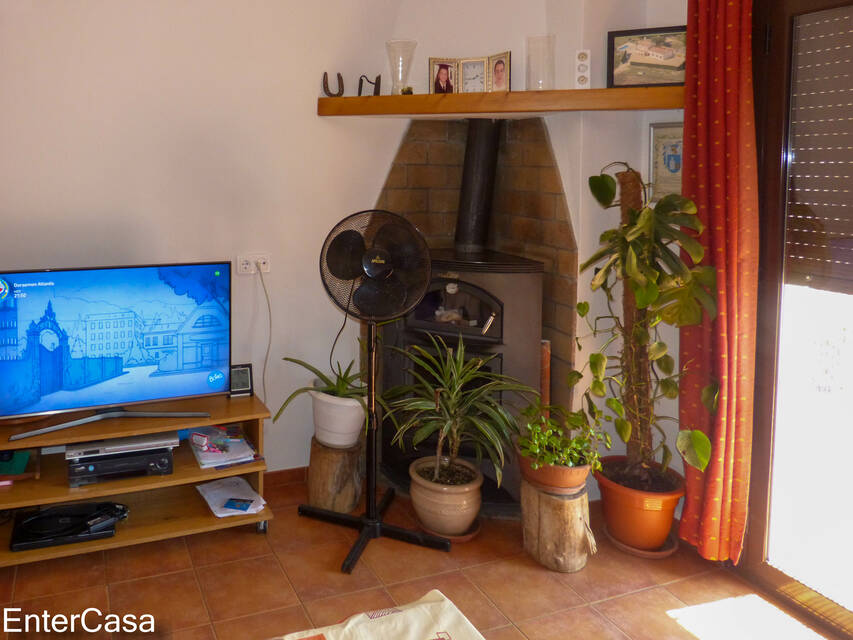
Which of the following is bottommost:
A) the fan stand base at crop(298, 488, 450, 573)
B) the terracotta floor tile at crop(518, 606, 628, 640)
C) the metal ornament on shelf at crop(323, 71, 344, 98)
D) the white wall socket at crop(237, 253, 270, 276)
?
the terracotta floor tile at crop(518, 606, 628, 640)

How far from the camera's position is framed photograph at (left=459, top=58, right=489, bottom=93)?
3.33 meters

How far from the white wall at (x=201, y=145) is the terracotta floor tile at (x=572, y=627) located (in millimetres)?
1511

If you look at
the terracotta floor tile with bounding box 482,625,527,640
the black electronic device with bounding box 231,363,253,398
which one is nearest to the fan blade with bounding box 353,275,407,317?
the black electronic device with bounding box 231,363,253,398

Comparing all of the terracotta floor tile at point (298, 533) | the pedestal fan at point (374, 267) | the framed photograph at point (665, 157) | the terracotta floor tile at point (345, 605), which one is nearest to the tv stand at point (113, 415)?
the terracotta floor tile at point (298, 533)

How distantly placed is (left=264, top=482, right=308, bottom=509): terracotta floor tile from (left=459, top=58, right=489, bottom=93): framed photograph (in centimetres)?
184

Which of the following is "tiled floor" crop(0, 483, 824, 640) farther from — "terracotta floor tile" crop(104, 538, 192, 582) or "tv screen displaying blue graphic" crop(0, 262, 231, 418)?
"tv screen displaying blue graphic" crop(0, 262, 231, 418)

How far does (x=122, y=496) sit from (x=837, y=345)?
2745 mm

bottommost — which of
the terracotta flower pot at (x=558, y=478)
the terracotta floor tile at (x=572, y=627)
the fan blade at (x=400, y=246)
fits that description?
the terracotta floor tile at (x=572, y=627)

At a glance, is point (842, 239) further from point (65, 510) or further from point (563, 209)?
point (65, 510)

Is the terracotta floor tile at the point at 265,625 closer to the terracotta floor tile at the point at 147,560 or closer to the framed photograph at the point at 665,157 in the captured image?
the terracotta floor tile at the point at 147,560

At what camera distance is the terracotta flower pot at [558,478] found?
308cm

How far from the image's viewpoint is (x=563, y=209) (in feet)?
11.4

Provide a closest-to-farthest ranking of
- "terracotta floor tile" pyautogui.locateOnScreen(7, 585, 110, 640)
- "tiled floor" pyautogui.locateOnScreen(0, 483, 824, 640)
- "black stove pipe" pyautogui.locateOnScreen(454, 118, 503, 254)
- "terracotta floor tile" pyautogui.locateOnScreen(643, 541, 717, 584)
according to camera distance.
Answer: "terracotta floor tile" pyautogui.locateOnScreen(7, 585, 110, 640), "tiled floor" pyautogui.locateOnScreen(0, 483, 824, 640), "terracotta floor tile" pyautogui.locateOnScreen(643, 541, 717, 584), "black stove pipe" pyautogui.locateOnScreen(454, 118, 503, 254)

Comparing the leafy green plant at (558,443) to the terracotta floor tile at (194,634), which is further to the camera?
the leafy green plant at (558,443)
